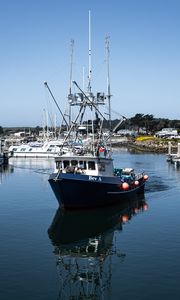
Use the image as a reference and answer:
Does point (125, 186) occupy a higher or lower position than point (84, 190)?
lower

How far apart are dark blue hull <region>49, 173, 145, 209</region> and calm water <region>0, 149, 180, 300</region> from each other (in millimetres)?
892

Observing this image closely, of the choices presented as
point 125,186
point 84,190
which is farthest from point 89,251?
point 125,186

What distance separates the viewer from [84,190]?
1299 inches

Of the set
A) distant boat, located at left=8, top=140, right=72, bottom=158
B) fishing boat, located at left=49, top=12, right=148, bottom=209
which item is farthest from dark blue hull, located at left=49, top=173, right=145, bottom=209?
distant boat, located at left=8, top=140, right=72, bottom=158

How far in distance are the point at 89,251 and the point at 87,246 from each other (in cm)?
98

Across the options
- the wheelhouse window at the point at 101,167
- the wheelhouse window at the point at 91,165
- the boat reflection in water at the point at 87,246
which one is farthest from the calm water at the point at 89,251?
the wheelhouse window at the point at 91,165

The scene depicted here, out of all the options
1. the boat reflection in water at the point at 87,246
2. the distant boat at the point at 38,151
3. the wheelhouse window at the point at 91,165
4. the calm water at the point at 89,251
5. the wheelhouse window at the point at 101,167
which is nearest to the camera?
the calm water at the point at 89,251

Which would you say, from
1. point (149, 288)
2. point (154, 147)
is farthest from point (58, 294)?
point (154, 147)

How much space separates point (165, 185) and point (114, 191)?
52.7 ft

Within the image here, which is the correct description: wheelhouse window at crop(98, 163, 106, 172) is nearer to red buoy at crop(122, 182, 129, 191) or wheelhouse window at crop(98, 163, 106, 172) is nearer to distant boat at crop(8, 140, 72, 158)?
red buoy at crop(122, 182, 129, 191)

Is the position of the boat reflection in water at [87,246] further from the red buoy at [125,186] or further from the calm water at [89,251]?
the red buoy at [125,186]

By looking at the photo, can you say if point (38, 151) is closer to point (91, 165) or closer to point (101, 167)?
point (101, 167)

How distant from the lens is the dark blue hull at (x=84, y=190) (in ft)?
106

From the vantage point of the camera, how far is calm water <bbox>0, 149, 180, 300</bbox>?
59.9ft
